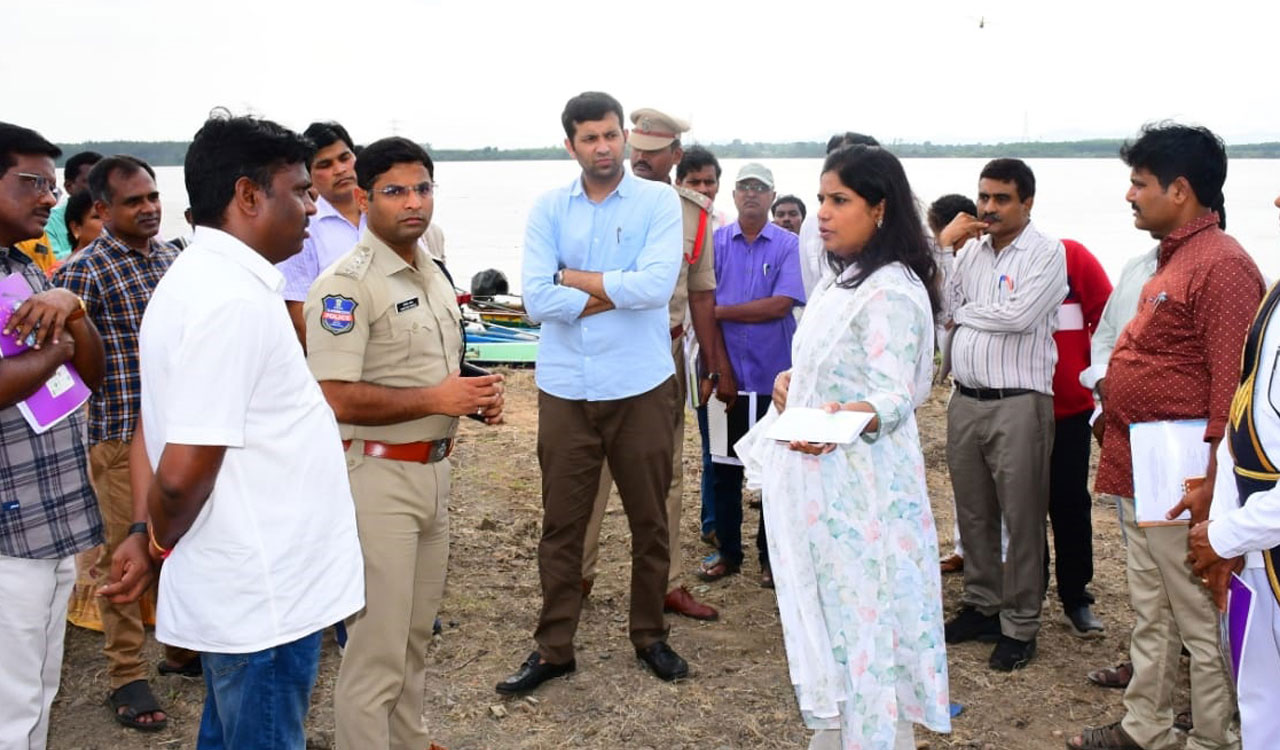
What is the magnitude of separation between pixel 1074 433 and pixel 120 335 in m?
3.98

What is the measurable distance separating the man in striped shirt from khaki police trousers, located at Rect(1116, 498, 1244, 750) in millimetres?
594

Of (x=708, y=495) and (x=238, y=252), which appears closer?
(x=238, y=252)

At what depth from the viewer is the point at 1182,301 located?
3.21m

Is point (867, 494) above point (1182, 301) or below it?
below

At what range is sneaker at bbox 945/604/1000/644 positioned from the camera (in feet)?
14.5

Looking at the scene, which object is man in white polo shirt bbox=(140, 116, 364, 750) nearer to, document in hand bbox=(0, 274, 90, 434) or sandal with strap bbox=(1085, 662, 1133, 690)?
document in hand bbox=(0, 274, 90, 434)

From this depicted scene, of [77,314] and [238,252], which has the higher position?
[238,252]

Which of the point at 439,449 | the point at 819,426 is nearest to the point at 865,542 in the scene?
the point at 819,426

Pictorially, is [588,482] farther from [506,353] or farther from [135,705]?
[506,353]

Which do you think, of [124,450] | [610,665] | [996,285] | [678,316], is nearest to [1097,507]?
[996,285]

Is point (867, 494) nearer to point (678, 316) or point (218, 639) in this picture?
point (218, 639)

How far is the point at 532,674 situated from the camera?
157 inches

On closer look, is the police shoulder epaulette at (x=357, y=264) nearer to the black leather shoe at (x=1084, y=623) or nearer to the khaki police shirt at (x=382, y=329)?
the khaki police shirt at (x=382, y=329)

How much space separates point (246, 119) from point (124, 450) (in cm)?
222
